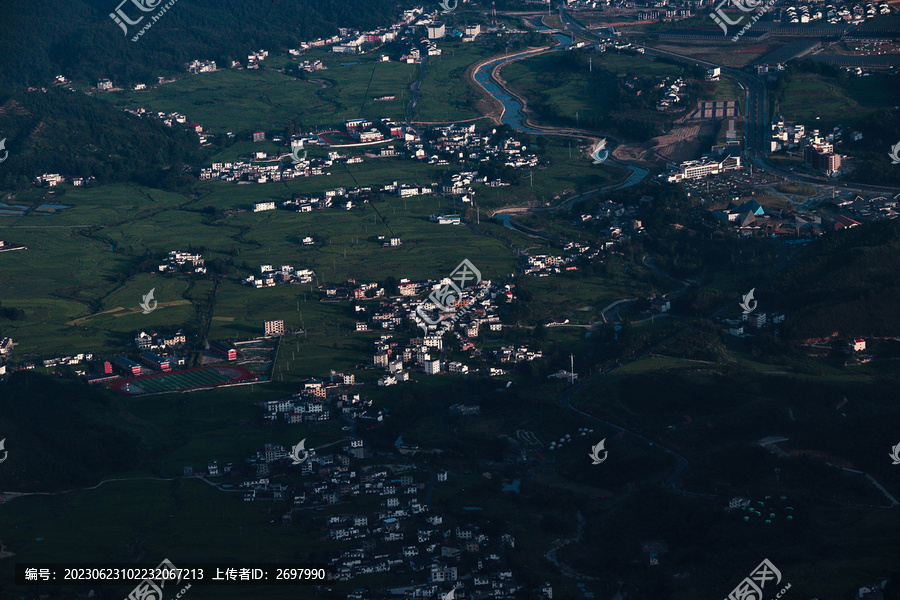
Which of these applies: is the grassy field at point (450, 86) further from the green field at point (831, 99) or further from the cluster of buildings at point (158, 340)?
the cluster of buildings at point (158, 340)

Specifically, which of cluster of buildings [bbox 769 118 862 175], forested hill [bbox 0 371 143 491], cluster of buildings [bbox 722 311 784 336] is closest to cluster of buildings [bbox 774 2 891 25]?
cluster of buildings [bbox 769 118 862 175]

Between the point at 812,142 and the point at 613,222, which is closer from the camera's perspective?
the point at 613,222

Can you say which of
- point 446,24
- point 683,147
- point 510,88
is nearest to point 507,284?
point 683,147

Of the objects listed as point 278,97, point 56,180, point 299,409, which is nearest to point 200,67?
point 278,97

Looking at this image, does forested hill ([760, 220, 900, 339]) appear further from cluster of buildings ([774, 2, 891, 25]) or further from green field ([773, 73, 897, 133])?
cluster of buildings ([774, 2, 891, 25])

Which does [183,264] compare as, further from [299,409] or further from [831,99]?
[831,99]

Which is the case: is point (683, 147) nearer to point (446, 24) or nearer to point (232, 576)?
point (446, 24)

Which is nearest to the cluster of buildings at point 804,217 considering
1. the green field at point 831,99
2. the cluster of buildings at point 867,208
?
the cluster of buildings at point 867,208
